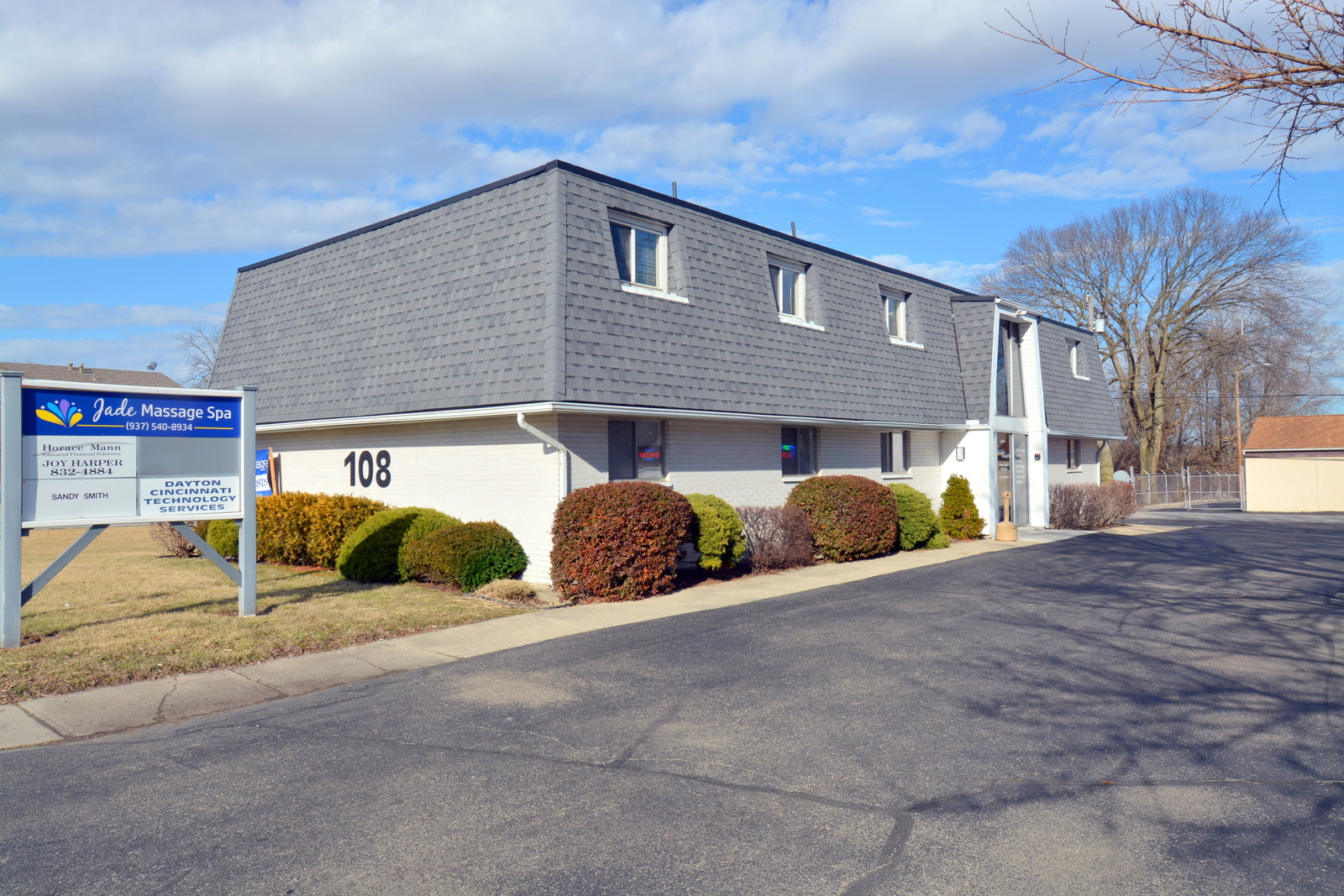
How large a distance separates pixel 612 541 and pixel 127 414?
584 cm

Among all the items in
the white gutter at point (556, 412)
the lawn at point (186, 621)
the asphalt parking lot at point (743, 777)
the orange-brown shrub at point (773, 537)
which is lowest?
the asphalt parking lot at point (743, 777)

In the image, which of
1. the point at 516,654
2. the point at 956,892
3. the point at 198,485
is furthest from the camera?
the point at 198,485

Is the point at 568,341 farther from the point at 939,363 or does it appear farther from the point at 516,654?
the point at 939,363

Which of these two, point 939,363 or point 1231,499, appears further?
point 1231,499

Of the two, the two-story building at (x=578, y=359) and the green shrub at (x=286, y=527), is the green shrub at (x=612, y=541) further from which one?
the green shrub at (x=286, y=527)

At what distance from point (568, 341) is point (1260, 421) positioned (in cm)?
3873

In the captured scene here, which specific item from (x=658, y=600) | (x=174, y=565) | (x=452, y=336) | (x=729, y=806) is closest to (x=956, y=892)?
(x=729, y=806)

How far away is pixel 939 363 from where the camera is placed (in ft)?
71.5

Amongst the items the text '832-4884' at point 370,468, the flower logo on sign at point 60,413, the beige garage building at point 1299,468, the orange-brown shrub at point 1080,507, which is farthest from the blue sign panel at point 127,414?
the beige garage building at point 1299,468

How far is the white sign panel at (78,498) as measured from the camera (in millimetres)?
8758

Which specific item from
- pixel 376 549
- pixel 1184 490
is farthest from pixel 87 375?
pixel 1184 490

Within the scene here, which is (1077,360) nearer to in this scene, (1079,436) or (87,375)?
(1079,436)

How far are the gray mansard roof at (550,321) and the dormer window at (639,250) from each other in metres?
0.19

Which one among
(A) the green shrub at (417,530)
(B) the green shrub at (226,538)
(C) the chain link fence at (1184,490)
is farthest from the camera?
(C) the chain link fence at (1184,490)
